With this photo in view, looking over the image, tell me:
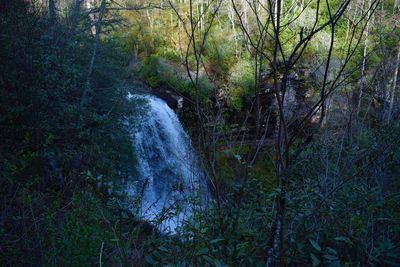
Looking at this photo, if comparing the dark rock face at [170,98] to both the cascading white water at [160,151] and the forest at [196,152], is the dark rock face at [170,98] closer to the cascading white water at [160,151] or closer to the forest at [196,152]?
the forest at [196,152]

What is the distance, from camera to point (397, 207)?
2027 mm

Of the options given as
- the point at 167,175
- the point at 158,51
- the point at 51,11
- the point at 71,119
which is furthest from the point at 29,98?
the point at 158,51

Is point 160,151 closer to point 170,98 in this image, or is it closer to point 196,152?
point 170,98

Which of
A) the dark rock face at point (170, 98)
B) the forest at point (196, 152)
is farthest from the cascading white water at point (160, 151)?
the dark rock face at point (170, 98)

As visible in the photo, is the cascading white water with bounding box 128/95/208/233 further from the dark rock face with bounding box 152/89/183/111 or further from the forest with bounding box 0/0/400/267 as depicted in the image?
the dark rock face with bounding box 152/89/183/111

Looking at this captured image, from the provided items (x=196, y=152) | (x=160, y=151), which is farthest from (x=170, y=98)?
(x=196, y=152)

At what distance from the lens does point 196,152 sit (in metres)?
5.59

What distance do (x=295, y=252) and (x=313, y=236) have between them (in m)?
0.12

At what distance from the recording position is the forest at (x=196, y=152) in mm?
1567

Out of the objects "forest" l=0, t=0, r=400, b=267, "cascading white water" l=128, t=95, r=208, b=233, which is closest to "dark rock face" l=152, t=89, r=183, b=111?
"forest" l=0, t=0, r=400, b=267

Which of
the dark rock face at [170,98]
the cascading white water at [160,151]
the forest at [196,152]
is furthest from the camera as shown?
the dark rock face at [170,98]

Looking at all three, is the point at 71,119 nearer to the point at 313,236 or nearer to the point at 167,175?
the point at 167,175

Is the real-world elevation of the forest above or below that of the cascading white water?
above

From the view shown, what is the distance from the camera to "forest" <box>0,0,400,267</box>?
1567mm
